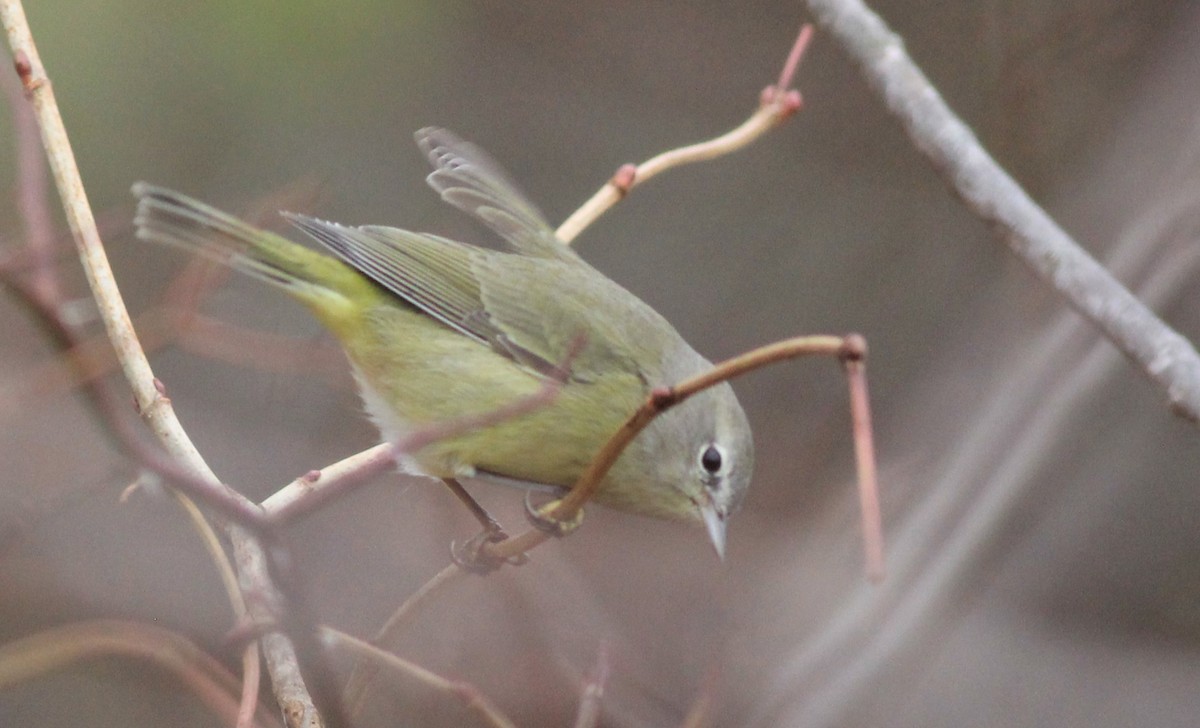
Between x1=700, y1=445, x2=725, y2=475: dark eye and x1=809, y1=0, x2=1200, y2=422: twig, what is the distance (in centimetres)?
88

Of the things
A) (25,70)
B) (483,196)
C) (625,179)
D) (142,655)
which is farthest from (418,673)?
(483,196)

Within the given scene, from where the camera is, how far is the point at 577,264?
3.30 meters

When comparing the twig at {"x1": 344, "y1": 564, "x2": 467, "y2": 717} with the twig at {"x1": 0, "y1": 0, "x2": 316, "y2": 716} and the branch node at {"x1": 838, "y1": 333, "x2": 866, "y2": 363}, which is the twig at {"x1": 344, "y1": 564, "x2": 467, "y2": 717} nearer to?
the twig at {"x1": 0, "y1": 0, "x2": 316, "y2": 716}

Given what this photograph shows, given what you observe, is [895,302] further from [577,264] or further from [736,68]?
[577,264]

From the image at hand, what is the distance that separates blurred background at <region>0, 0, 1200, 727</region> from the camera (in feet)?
11.5

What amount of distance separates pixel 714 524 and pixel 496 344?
71cm

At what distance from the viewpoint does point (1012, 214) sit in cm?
190

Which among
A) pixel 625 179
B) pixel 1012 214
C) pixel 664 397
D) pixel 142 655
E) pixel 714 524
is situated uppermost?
pixel 1012 214

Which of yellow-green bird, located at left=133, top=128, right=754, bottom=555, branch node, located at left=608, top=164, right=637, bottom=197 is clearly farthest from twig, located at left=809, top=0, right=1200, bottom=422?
yellow-green bird, located at left=133, top=128, right=754, bottom=555

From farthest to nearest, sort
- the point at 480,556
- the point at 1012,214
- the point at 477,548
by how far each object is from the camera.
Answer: the point at 477,548 → the point at 480,556 → the point at 1012,214

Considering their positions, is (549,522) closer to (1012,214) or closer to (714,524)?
(714,524)

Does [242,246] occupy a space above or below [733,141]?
below

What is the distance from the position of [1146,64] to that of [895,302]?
1311 millimetres

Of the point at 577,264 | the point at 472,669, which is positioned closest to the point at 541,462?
the point at 577,264
